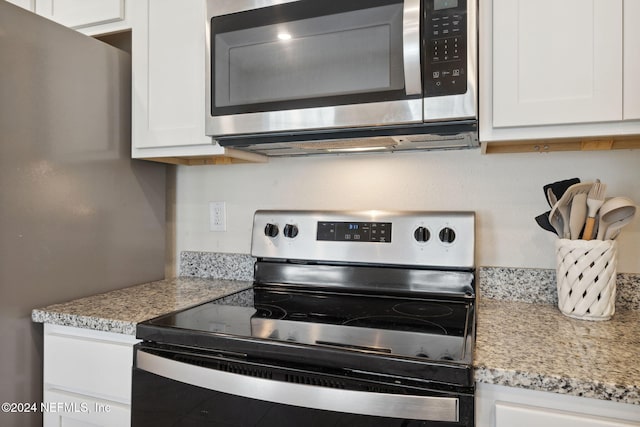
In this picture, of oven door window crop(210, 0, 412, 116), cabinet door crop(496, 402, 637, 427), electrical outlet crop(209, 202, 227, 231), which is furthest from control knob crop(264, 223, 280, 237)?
cabinet door crop(496, 402, 637, 427)

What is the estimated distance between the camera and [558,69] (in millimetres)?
994

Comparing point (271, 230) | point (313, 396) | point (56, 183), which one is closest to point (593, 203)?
point (313, 396)

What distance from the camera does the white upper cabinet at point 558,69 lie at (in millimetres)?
951

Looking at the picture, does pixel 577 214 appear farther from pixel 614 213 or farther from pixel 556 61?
pixel 556 61

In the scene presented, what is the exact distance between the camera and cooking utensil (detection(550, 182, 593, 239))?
42.0 inches

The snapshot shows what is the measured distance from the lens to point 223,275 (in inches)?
65.2

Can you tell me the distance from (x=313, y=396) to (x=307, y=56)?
2.89ft

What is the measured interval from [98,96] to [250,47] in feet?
1.92

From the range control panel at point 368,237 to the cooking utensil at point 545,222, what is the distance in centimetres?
18

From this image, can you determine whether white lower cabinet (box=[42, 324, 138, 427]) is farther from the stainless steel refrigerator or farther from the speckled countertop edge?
the speckled countertop edge

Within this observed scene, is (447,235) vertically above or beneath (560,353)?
above

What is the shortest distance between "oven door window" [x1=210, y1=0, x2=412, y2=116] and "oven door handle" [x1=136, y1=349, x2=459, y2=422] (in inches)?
28.4

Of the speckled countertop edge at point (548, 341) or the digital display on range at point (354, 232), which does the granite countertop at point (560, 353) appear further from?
the digital display on range at point (354, 232)

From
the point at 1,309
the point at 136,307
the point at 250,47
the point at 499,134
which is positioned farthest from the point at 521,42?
the point at 1,309
